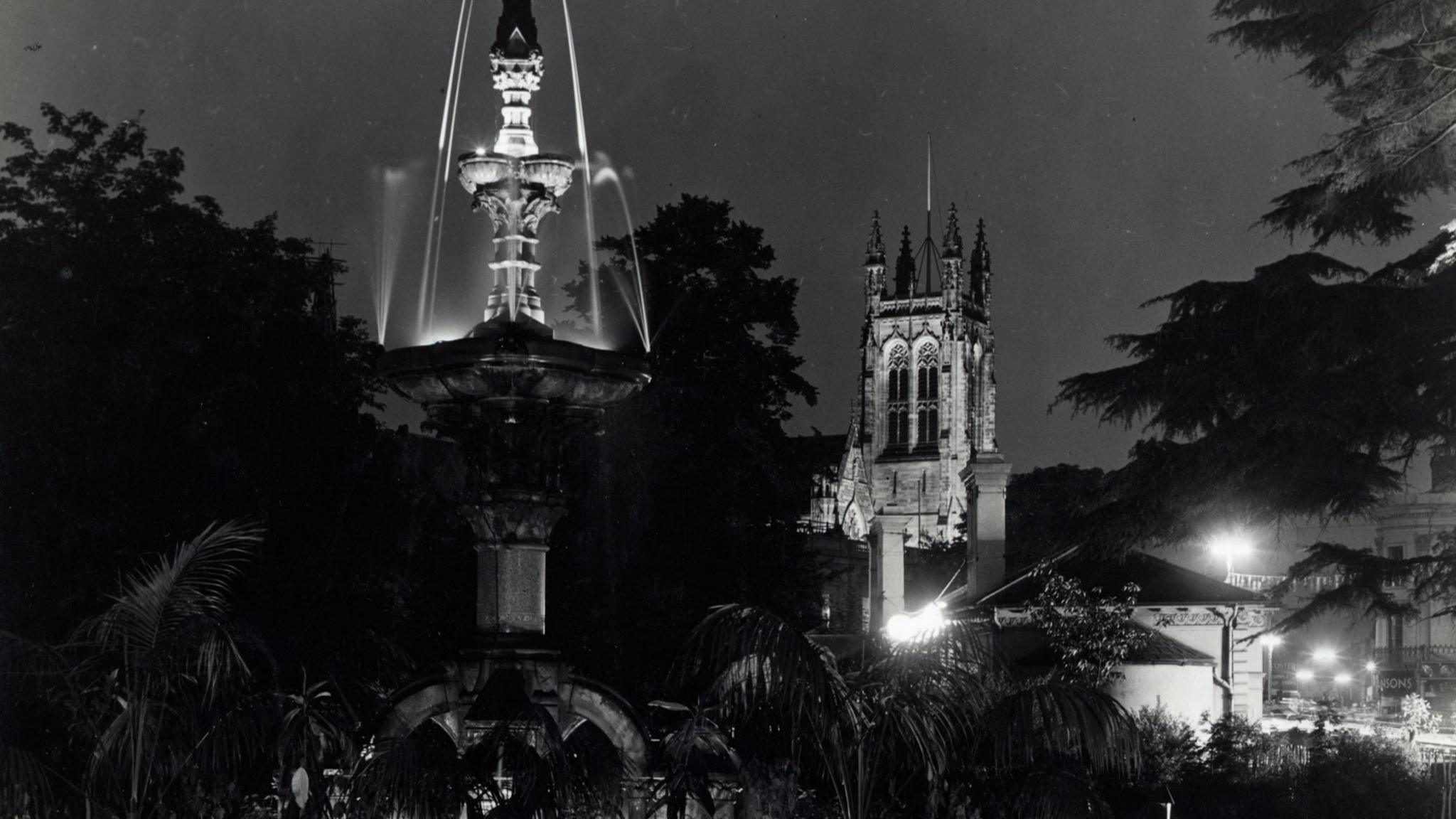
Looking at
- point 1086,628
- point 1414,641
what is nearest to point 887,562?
point 1086,628

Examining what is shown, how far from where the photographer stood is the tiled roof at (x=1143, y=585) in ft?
90.1

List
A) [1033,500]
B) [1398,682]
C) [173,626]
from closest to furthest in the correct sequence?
[173,626] < [1398,682] < [1033,500]

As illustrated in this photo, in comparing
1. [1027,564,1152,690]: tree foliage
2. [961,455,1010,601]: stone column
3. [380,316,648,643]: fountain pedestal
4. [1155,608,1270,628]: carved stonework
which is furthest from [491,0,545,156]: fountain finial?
[961,455,1010,601]: stone column

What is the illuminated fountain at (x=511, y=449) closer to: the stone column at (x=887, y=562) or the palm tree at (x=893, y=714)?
the palm tree at (x=893, y=714)

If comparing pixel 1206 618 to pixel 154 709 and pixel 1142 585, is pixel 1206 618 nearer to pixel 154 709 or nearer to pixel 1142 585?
pixel 1142 585

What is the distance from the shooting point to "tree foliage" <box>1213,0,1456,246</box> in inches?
706

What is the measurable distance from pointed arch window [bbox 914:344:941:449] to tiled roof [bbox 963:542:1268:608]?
115 meters

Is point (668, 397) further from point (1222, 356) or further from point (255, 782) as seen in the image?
point (255, 782)

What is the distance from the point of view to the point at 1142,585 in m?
28.7

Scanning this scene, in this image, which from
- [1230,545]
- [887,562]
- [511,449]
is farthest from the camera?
[887,562]

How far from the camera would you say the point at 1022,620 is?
27.1 metres

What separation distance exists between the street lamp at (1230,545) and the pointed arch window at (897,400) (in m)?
111

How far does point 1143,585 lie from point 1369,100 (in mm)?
11933

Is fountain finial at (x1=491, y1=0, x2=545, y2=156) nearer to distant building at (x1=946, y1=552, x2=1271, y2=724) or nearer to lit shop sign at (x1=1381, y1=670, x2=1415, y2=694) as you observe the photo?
distant building at (x1=946, y1=552, x2=1271, y2=724)
